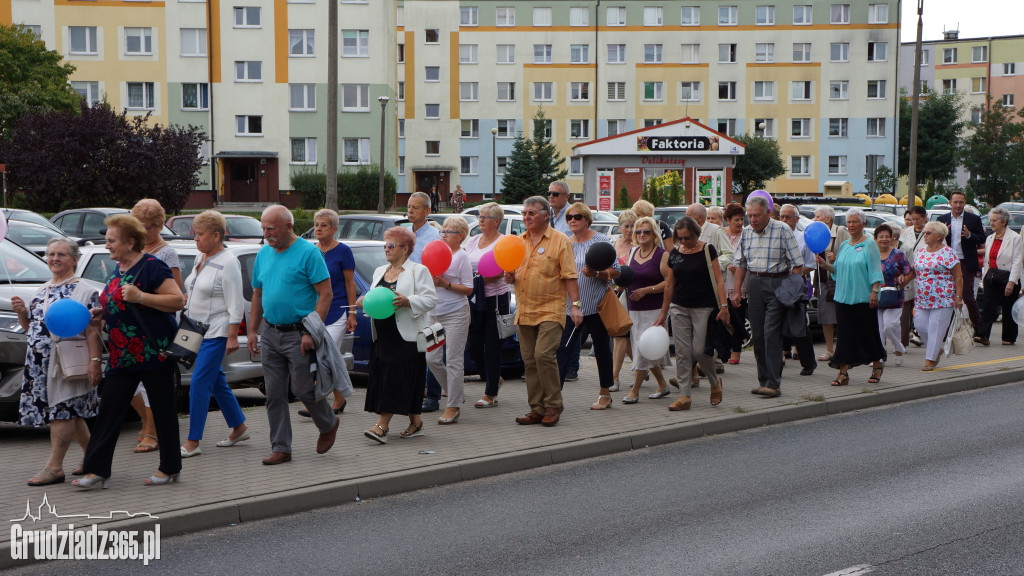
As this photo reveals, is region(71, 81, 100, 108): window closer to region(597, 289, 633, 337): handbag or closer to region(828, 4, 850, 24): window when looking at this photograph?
region(828, 4, 850, 24): window

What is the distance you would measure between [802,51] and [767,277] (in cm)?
7273

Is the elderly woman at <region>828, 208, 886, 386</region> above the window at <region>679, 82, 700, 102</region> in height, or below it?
below

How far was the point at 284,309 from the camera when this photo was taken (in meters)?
7.58

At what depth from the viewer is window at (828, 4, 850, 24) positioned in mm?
78250

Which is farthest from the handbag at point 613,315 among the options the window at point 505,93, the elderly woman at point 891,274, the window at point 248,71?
the window at point 505,93

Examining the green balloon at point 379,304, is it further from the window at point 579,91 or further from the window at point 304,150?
the window at point 579,91

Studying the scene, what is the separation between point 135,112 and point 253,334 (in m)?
60.0

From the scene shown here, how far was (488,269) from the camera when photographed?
32.3 ft

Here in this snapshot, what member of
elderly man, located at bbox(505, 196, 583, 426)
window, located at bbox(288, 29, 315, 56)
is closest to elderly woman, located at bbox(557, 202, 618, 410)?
elderly man, located at bbox(505, 196, 583, 426)

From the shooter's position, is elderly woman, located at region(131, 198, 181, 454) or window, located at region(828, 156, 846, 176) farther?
window, located at region(828, 156, 846, 176)

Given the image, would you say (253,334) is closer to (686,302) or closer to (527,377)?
(527,377)

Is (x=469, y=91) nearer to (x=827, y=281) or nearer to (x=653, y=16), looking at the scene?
(x=653, y=16)

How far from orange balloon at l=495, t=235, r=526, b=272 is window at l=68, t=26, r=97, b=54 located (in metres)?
60.4

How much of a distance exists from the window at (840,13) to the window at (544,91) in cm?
2140
